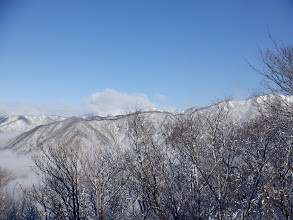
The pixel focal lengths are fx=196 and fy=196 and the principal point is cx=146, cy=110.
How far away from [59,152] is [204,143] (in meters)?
8.13

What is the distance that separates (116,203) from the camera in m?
14.7

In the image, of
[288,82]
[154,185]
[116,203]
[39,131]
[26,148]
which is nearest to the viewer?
[288,82]

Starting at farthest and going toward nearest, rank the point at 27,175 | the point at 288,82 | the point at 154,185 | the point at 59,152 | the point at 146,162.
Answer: the point at 27,175, the point at 59,152, the point at 146,162, the point at 154,185, the point at 288,82

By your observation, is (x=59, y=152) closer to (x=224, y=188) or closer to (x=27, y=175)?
(x=224, y=188)

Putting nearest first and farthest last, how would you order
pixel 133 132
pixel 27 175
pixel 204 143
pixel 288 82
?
pixel 288 82 < pixel 133 132 < pixel 204 143 < pixel 27 175

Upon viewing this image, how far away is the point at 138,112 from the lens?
29.6 feet

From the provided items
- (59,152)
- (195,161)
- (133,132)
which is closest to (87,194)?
(59,152)

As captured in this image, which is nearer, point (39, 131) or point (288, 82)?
point (288, 82)

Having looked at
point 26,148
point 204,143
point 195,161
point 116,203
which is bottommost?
point 116,203

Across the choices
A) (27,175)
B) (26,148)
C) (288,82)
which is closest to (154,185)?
(288,82)

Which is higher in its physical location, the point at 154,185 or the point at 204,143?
the point at 204,143

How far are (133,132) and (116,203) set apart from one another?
8688 mm

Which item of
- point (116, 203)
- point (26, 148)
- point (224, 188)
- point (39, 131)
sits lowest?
point (116, 203)

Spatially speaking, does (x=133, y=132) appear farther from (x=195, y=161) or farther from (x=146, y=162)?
(x=195, y=161)
